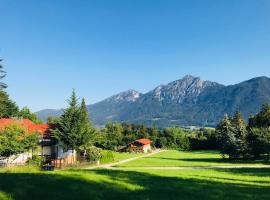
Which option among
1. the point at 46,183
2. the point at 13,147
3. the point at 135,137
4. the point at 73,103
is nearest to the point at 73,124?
the point at 73,103

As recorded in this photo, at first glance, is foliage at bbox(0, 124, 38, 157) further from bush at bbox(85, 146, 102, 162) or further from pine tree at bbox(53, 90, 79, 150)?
bush at bbox(85, 146, 102, 162)

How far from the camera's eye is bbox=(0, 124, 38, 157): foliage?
137 feet

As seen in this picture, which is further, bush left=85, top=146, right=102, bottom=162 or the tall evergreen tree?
bush left=85, top=146, right=102, bottom=162

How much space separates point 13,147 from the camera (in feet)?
139

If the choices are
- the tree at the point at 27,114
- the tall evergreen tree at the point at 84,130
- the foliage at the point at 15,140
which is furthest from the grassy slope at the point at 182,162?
the tree at the point at 27,114

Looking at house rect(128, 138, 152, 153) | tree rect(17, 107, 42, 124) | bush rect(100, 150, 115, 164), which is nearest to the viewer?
bush rect(100, 150, 115, 164)

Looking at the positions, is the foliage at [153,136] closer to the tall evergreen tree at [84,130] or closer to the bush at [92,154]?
the bush at [92,154]

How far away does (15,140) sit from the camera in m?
42.8

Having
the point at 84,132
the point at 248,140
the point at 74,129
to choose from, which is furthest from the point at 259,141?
the point at 74,129

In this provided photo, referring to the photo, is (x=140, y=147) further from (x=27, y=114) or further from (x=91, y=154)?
(x=91, y=154)

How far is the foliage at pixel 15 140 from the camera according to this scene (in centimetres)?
4188

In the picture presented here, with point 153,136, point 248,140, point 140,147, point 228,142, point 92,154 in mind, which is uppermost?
point 153,136

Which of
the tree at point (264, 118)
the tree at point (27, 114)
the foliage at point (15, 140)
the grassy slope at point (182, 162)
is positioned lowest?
the grassy slope at point (182, 162)

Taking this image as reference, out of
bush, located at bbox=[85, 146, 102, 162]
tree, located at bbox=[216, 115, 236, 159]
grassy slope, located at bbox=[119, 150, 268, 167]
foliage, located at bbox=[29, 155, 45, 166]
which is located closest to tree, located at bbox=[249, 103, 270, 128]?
tree, located at bbox=[216, 115, 236, 159]
